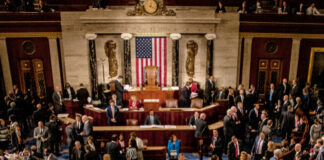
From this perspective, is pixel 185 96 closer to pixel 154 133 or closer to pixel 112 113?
pixel 154 133

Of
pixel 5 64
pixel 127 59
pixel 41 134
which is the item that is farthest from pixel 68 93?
pixel 5 64

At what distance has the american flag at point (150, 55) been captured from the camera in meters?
14.3

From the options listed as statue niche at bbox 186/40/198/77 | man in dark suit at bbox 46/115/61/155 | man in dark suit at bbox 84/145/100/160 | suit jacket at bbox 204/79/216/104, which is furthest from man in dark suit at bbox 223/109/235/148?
man in dark suit at bbox 46/115/61/155

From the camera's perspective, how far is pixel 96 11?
13.5m

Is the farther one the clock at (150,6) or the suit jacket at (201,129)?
the clock at (150,6)

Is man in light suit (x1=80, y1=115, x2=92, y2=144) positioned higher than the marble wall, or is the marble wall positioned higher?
Answer: the marble wall

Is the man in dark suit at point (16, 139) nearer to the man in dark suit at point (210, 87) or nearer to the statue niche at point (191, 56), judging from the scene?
the man in dark suit at point (210, 87)

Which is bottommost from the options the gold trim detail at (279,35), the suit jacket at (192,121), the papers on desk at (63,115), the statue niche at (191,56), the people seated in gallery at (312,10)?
the papers on desk at (63,115)

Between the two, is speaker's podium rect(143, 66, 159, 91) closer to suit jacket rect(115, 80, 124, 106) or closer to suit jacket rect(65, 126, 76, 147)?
suit jacket rect(115, 80, 124, 106)

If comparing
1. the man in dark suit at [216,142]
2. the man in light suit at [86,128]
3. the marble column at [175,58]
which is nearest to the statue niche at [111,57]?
the marble column at [175,58]

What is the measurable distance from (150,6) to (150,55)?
2.52 meters

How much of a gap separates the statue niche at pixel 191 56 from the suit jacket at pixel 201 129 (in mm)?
5313

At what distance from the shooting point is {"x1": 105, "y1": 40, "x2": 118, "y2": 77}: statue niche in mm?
14609

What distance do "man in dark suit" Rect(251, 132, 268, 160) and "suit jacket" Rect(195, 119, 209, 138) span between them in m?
1.75
